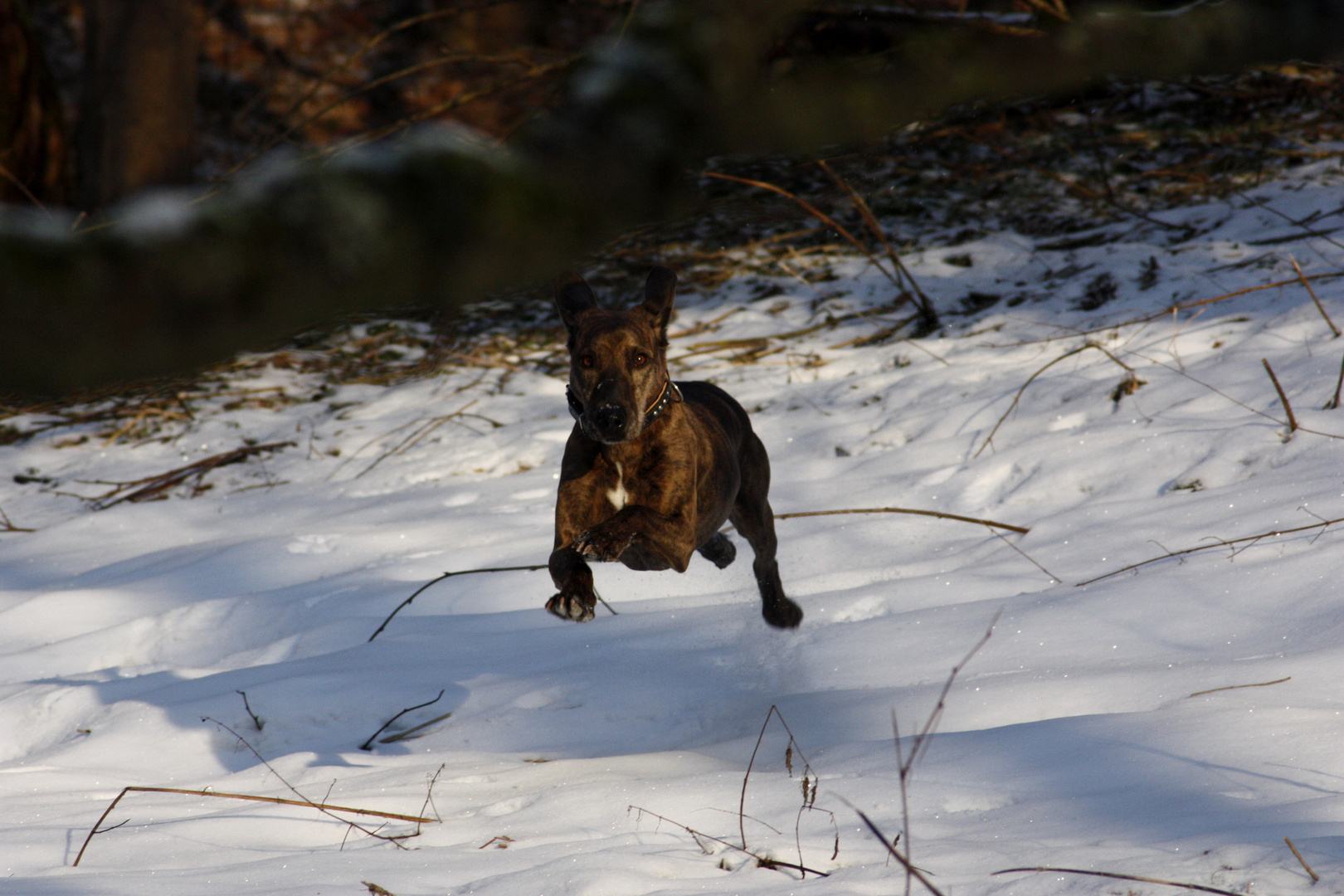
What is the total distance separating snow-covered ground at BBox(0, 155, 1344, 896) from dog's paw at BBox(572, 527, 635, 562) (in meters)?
0.68

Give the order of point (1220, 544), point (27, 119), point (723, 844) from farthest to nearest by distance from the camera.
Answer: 1. point (27, 119)
2. point (1220, 544)
3. point (723, 844)

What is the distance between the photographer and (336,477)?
22.8 feet

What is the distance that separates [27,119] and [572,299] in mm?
9581

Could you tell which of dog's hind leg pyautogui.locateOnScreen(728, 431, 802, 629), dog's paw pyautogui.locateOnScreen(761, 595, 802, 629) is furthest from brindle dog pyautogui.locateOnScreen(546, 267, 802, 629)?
dog's paw pyautogui.locateOnScreen(761, 595, 802, 629)

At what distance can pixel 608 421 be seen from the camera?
293 centimetres

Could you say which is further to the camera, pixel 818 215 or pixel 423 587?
pixel 818 215

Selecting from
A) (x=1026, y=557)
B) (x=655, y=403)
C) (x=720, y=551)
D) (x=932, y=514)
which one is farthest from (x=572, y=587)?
(x=932, y=514)

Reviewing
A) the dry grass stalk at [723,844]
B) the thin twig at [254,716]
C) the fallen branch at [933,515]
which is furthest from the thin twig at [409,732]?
the fallen branch at [933,515]

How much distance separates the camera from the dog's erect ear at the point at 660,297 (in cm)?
342

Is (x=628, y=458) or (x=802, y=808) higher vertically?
(x=628, y=458)

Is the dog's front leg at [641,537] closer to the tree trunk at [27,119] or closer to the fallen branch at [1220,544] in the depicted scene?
the fallen branch at [1220,544]

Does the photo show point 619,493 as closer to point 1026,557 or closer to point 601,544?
point 601,544

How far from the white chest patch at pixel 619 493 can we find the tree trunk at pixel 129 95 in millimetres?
7984

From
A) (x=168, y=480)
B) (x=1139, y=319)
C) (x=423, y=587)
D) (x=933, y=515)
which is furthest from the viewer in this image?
(x=168, y=480)
